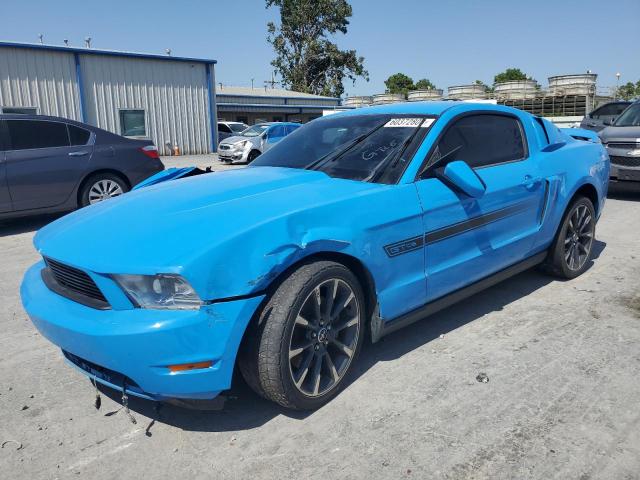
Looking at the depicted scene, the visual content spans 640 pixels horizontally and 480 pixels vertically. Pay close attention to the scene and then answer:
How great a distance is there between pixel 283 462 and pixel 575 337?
7.54 feet

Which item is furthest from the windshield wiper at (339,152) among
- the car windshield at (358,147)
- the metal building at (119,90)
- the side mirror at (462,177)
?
the metal building at (119,90)

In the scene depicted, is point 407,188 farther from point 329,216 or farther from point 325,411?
point 325,411

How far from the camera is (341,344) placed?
9.34ft

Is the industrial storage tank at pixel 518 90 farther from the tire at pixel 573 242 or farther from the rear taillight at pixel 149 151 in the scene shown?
the tire at pixel 573 242

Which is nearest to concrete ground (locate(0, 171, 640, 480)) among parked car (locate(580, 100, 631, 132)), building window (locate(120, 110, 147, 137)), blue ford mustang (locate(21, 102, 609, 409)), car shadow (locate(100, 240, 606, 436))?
car shadow (locate(100, 240, 606, 436))

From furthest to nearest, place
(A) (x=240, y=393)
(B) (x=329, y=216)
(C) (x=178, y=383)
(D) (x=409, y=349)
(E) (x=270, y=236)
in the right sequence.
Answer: (D) (x=409, y=349) → (A) (x=240, y=393) → (B) (x=329, y=216) → (E) (x=270, y=236) → (C) (x=178, y=383)

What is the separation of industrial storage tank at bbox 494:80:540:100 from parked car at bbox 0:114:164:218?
2272 centimetres

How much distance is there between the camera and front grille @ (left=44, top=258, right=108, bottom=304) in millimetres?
2483

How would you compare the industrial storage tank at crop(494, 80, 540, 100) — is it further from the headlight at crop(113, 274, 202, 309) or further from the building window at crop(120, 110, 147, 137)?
the headlight at crop(113, 274, 202, 309)

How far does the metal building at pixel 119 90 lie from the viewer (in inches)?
719

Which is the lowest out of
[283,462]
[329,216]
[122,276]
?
[283,462]

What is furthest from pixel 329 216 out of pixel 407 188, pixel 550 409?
pixel 550 409

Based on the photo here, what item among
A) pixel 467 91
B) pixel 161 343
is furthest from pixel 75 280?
pixel 467 91

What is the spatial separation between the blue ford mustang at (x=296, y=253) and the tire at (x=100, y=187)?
4.49m
